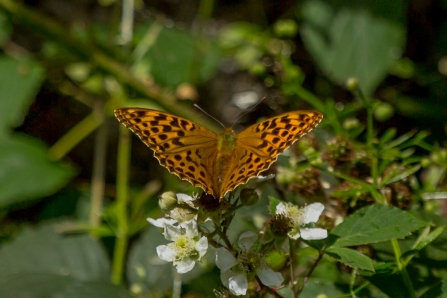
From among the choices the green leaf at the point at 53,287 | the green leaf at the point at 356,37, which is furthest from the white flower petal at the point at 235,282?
the green leaf at the point at 356,37

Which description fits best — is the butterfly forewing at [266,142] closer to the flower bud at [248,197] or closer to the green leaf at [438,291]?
the flower bud at [248,197]

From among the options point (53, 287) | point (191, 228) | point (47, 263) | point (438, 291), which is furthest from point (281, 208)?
point (47, 263)

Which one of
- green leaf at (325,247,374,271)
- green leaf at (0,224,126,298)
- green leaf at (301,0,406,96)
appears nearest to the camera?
green leaf at (325,247,374,271)

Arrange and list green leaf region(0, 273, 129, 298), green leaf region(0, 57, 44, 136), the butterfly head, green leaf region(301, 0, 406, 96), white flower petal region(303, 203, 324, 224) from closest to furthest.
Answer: white flower petal region(303, 203, 324, 224)
the butterfly head
green leaf region(0, 273, 129, 298)
green leaf region(301, 0, 406, 96)
green leaf region(0, 57, 44, 136)

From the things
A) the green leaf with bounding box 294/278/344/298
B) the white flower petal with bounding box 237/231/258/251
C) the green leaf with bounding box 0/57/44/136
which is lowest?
the green leaf with bounding box 0/57/44/136

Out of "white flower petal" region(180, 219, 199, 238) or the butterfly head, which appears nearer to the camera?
"white flower petal" region(180, 219, 199, 238)

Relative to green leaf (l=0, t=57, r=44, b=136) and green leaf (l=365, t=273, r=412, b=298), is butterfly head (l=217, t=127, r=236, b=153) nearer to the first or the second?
green leaf (l=365, t=273, r=412, b=298)

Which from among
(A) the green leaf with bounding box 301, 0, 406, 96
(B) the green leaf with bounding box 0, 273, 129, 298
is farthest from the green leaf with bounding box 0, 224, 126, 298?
(A) the green leaf with bounding box 301, 0, 406, 96

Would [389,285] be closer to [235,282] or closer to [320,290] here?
[320,290]
